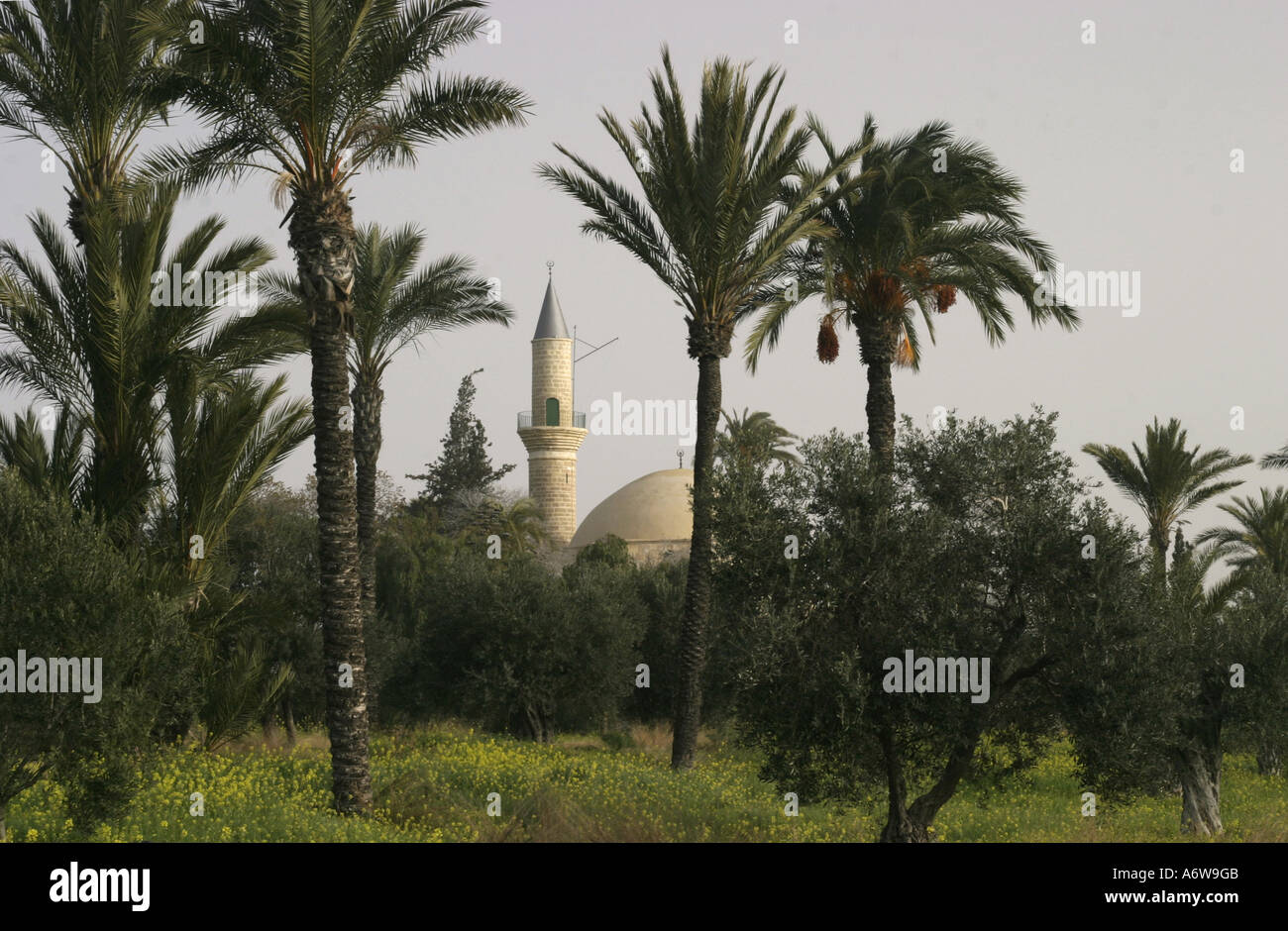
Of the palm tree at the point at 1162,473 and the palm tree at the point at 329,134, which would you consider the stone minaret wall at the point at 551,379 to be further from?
the palm tree at the point at 329,134

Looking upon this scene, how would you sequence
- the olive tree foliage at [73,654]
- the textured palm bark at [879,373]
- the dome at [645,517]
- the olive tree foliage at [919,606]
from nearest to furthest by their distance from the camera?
the olive tree foliage at [73,654]
the olive tree foliage at [919,606]
the textured palm bark at [879,373]
the dome at [645,517]

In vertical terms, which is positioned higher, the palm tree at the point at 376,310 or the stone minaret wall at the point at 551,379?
the stone minaret wall at the point at 551,379

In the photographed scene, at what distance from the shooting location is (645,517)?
5853cm

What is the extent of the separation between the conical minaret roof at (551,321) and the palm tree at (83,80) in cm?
4810

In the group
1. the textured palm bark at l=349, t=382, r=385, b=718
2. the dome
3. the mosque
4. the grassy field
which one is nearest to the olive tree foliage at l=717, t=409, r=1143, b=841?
the grassy field

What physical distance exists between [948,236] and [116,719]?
14.3m

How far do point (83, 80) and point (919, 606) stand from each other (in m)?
11.9

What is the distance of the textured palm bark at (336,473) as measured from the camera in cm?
1315

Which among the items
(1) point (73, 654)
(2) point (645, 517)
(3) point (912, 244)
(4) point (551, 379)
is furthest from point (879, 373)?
(4) point (551, 379)

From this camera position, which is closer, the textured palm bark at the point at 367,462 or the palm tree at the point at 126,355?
the palm tree at the point at 126,355

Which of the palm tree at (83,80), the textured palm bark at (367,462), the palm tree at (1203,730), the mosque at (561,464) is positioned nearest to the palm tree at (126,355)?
the palm tree at (83,80)

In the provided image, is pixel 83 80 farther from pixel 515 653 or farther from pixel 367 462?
pixel 515 653

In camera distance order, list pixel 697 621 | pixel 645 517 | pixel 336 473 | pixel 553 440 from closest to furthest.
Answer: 1. pixel 336 473
2. pixel 697 621
3. pixel 645 517
4. pixel 553 440
